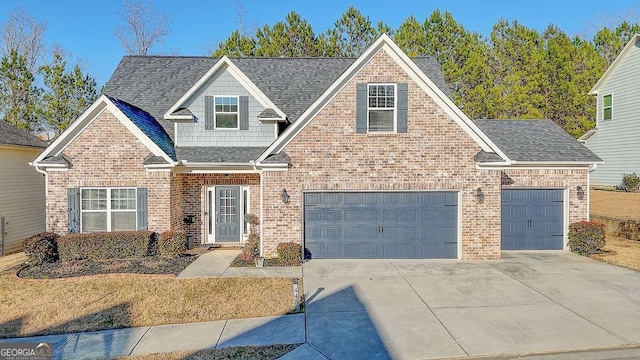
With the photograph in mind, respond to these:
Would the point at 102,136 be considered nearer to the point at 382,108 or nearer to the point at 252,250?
the point at 252,250

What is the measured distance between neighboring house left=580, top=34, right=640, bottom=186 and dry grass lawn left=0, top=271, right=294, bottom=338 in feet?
82.0

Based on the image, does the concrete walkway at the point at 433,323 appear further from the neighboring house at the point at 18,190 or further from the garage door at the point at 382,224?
the neighboring house at the point at 18,190

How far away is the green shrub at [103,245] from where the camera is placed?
11586mm

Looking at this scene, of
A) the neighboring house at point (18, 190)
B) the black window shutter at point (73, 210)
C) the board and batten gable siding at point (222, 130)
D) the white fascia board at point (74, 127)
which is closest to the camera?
the white fascia board at point (74, 127)

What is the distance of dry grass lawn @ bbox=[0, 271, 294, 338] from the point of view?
7.21 metres

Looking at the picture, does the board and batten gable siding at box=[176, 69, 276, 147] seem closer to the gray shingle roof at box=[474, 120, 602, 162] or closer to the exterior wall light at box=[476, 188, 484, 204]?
the exterior wall light at box=[476, 188, 484, 204]

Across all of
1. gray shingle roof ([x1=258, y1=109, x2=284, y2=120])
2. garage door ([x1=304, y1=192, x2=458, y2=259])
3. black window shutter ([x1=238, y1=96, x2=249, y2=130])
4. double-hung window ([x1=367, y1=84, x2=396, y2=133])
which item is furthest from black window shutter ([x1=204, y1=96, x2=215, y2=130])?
double-hung window ([x1=367, y1=84, x2=396, y2=133])

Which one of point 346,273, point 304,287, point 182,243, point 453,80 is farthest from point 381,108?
point 453,80

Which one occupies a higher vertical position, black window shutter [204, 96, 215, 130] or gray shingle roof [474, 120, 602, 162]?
black window shutter [204, 96, 215, 130]

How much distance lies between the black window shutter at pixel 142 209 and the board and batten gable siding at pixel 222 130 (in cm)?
253

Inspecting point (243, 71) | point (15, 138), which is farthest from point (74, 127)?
point (243, 71)

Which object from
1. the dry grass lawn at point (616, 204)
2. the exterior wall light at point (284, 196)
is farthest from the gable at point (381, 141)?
the dry grass lawn at point (616, 204)

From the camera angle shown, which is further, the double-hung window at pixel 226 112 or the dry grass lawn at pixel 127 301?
the double-hung window at pixel 226 112

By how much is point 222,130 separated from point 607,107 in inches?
1032
